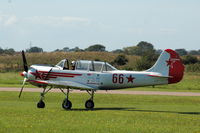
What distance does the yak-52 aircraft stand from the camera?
25469 millimetres

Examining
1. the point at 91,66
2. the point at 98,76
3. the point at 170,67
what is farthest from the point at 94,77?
the point at 170,67

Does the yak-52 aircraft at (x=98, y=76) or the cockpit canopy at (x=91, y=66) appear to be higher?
the cockpit canopy at (x=91, y=66)

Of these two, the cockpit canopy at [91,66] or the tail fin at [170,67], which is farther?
the cockpit canopy at [91,66]

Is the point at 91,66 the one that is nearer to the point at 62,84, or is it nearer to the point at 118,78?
the point at 118,78

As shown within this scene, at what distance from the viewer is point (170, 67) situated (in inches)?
1000

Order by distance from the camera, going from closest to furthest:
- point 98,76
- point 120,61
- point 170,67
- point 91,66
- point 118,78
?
1. point 170,67
2. point 118,78
3. point 98,76
4. point 91,66
5. point 120,61

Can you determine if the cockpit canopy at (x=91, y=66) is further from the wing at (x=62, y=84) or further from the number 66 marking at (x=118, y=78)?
the wing at (x=62, y=84)

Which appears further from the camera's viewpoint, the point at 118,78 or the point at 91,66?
the point at 91,66

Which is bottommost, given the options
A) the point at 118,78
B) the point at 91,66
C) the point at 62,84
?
the point at 62,84

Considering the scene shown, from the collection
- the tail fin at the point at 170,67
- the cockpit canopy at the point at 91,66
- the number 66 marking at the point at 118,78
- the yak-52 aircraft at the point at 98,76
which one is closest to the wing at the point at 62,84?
the yak-52 aircraft at the point at 98,76

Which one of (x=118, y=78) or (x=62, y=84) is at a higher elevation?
(x=118, y=78)

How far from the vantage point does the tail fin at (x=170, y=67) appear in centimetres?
2530

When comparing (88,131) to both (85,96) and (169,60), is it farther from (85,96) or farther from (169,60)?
(85,96)

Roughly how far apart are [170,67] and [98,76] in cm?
380
